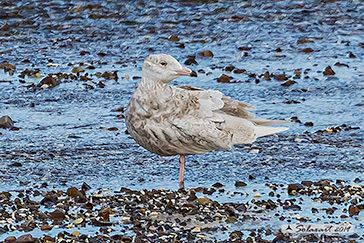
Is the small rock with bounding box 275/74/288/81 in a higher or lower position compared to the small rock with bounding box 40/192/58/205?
lower

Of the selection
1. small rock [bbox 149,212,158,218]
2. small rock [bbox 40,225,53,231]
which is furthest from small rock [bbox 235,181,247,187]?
small rock [bbox 40,225,53,231]

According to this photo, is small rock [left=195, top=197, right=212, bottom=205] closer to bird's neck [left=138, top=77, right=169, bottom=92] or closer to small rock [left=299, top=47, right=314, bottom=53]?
bird's neck [left=138, top=77, right=169, bottom=92]

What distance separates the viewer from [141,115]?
7832mm

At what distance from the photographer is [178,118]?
306 inches

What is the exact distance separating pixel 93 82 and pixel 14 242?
5.48 metres

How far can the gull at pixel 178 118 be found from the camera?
7.76m

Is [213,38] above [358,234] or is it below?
below

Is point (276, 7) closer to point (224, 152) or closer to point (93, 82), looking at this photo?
point (93, 82)

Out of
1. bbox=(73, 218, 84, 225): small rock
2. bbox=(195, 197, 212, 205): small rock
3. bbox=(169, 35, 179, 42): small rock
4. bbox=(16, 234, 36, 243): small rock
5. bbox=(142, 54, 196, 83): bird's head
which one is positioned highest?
bbox=(142, 54, 196, 83): bird's head

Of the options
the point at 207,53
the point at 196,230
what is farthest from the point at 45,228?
the point at 207,53

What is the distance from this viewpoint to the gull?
7762mm

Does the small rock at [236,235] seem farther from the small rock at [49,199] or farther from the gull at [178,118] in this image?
the small rock at [49,199]

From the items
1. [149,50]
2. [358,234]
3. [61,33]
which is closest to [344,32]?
[149,50]

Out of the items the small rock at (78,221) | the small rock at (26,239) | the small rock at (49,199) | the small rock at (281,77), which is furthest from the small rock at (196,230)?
the small rock at (281,77)
